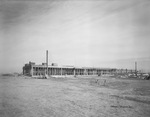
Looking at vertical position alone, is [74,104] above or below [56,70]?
above

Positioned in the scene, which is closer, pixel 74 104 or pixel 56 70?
pixel 74 104

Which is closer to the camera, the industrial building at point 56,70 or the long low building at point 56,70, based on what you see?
the industrial building at point 56,70

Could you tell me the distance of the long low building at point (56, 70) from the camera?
78.4 metres

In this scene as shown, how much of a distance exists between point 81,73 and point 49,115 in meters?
93.8

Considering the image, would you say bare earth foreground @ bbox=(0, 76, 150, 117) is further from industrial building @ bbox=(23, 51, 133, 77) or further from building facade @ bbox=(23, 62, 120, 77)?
building facade @ bbox=(23, 62, 120, 77)

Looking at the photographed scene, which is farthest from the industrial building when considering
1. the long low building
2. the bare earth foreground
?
the bare earth foreground

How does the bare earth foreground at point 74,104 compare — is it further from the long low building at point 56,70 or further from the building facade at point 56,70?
the building facade at point 56,70

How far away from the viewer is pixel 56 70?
88.1 metres

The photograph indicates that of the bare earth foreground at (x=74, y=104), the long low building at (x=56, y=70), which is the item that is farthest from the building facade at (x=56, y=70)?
the bare earth foreground at (x=74, y=104)

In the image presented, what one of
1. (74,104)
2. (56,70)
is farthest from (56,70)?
(74,104)

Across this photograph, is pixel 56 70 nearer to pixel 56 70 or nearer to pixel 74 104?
pixel 56 70

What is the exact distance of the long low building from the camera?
78381 mm

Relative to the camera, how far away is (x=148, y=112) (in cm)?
1103

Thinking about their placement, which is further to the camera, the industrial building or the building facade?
the building facade
